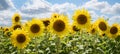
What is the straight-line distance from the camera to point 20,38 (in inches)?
385

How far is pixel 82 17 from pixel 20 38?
195cm

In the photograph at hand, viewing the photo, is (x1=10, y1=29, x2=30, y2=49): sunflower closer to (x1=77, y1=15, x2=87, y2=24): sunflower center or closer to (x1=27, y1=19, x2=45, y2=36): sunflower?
(x1=27, y1=19, x2=45, y2=36): sunflower

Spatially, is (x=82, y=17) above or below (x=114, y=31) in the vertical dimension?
above

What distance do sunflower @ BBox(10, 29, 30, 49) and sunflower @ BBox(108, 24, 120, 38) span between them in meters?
3.30

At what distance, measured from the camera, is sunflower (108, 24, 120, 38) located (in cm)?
1188

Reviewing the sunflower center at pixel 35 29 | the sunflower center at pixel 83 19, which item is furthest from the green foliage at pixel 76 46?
the sunflower center at pixel 35 29

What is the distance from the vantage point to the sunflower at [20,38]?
9.66m

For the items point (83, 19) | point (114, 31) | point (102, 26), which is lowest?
point (114, 31)

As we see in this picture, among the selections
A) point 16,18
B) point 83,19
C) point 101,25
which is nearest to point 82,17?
point 83,19

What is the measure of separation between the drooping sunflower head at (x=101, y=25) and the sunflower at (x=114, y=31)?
23 centimetres

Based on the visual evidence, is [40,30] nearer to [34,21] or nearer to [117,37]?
[34,21]

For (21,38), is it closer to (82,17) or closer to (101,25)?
(82,17)

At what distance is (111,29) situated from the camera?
12.1 meters

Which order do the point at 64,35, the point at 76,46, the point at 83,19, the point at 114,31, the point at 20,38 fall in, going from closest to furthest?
the point at 64,35
the point at 20,38
the point at 76,46
the point at 83,19
the point at 114,31
